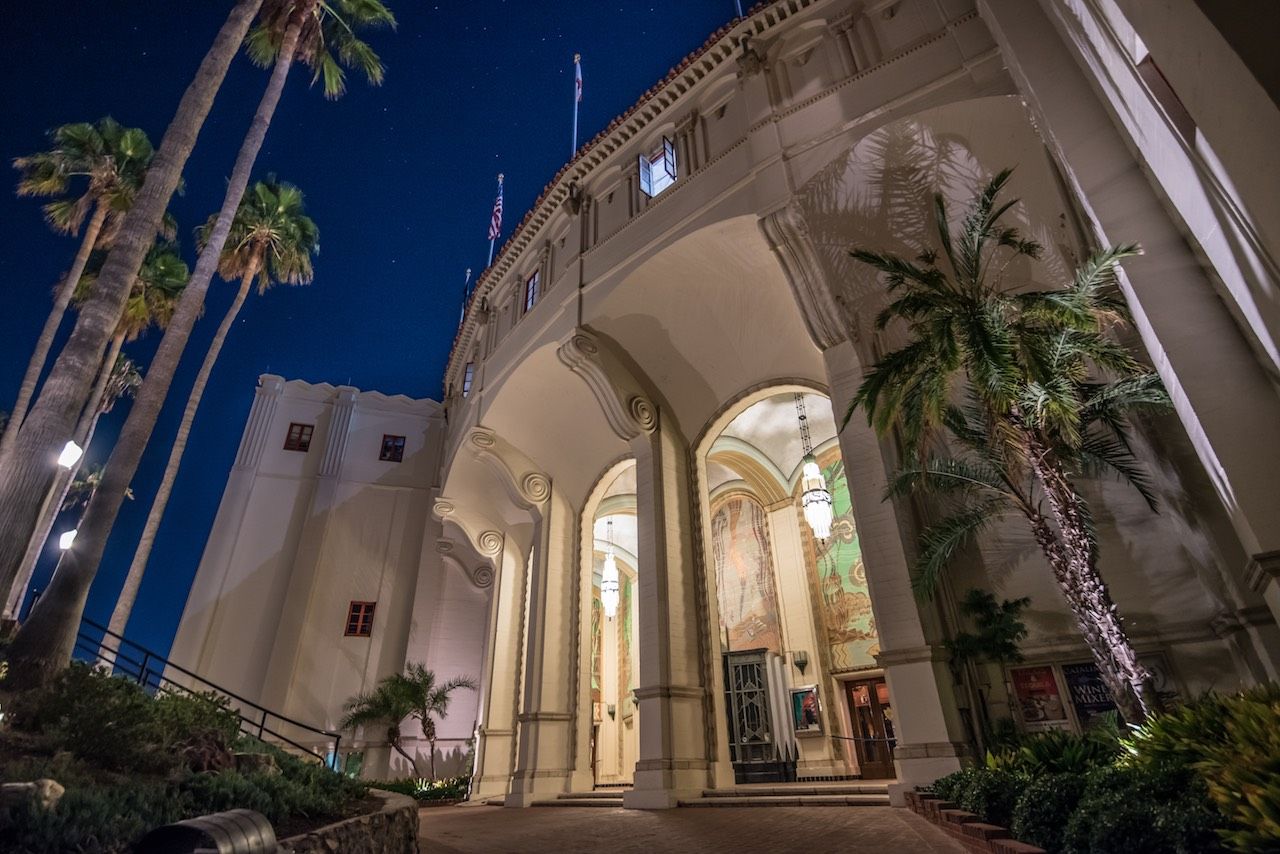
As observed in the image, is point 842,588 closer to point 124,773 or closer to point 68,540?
point 124,773

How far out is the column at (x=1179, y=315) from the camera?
4.14 metres

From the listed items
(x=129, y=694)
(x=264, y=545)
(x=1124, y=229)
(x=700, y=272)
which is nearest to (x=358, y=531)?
(x=264, y=545)

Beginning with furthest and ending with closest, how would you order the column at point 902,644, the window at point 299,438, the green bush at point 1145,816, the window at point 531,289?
the window at point 299,438 → the window at point 531,289 → the column at point 902,644 → the green bush at point 1145,816

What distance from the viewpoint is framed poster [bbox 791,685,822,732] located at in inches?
562

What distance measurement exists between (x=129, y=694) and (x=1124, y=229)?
1121 centimetres

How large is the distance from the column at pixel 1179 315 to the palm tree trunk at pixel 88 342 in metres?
10.3

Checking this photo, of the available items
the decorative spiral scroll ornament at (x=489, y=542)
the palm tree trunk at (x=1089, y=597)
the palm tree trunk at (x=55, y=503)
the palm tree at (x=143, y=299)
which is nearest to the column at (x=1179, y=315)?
the palm tree trunk at (x=1089, y=597)

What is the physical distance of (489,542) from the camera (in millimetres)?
18203

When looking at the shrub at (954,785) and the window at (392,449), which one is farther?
the window at (392,449)

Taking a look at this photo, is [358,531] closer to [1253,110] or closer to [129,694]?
[129,694]

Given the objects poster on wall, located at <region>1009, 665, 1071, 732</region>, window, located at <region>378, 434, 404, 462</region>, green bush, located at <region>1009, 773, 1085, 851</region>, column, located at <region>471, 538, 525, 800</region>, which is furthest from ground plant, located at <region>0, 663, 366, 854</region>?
window, located at <region>378, 434, 404, 462</region>

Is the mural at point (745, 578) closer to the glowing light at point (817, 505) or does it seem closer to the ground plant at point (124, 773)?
the glowing light at point (817, 505)

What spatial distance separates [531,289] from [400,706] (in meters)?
12.2

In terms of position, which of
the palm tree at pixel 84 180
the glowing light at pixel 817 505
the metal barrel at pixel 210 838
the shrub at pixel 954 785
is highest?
the palm tree at pixel 84 180
